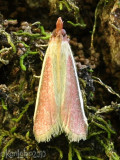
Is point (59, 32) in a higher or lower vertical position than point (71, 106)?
higher

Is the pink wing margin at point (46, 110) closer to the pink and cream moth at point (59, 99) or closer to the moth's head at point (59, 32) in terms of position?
the pink and cream moth at point (59, 99)

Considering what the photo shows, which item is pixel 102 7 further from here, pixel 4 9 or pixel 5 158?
pixel 5 158

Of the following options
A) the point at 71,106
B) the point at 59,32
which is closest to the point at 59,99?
the point at 71,106

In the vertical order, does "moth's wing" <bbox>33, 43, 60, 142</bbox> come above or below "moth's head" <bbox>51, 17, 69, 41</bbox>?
below

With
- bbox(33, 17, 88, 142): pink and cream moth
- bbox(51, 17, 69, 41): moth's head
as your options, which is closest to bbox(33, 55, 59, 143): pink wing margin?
bbox(33, 17, 88, 142): pink and cream moth

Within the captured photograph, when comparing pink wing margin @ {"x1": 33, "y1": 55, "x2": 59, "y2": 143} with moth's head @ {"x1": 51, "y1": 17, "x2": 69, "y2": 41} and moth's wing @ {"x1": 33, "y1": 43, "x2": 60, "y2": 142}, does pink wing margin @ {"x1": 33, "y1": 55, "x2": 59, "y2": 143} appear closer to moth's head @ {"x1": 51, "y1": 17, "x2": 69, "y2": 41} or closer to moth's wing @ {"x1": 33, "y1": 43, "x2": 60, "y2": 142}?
moth's wing @ {"x1": 33, "y1": 43, "x2": 60, "y2": 142}

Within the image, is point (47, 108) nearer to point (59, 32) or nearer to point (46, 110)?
point (46, 110)

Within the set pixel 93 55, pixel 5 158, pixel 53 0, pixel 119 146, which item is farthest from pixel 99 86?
pixel 5 158
